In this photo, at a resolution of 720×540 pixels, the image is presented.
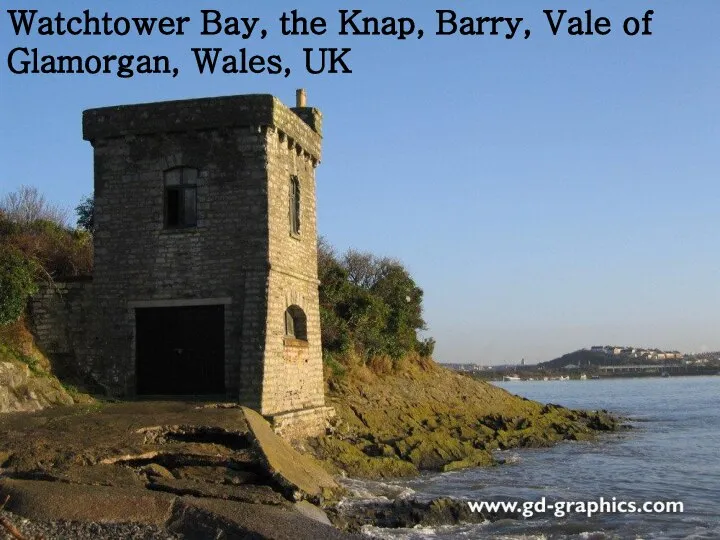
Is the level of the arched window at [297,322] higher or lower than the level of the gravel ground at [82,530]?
higher

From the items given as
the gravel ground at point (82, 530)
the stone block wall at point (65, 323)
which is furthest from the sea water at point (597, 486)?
the stone block wall at point (65, 323)

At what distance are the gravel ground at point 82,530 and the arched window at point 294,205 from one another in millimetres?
10876

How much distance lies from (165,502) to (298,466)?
3991mm

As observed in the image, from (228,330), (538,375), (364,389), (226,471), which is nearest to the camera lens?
(226,471)

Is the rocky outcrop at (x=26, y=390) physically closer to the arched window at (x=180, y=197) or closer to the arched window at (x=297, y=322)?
the arched window at (x=180, y=197)

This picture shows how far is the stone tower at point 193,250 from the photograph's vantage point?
17.8 m

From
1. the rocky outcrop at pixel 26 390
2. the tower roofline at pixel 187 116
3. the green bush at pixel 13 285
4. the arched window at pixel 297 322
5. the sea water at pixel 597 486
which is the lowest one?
the sea water at pixel 597 486

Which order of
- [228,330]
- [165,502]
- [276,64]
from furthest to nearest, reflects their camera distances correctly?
[228,330]
[276,64]
[165,502]

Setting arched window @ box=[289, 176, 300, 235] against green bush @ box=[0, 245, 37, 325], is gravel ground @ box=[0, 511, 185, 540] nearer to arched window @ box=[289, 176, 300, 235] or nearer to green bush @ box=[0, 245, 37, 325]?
green bush @ box=[0, 245, 37, 325]

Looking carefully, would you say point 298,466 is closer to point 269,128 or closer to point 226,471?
point 226,471

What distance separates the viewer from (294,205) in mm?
19828

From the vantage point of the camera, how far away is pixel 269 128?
18094 mm

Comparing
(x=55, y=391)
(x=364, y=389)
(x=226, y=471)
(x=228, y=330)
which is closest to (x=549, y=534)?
(x=226, y=471)

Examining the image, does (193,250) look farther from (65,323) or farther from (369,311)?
(369,311)
